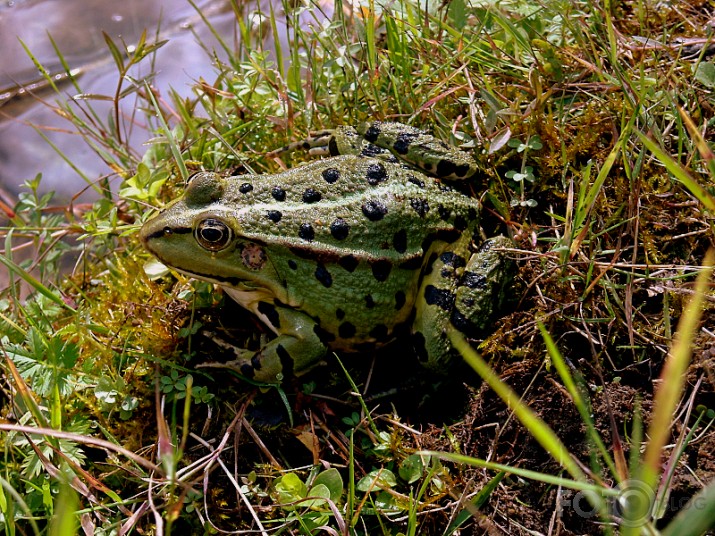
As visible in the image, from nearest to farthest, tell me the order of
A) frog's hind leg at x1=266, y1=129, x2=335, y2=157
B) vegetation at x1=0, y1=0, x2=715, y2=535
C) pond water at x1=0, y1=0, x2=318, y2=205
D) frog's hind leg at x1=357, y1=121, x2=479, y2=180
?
vegetation at x1=0, y1=0, x2=715, y2=535, frog's hind leg at x1=357, y1=121, x2=479, y2=180, frog's hind leg at x1=266, y1=129, x2=335, y2=157, pond water at x1=0, y1=0, x2=318, y2=205

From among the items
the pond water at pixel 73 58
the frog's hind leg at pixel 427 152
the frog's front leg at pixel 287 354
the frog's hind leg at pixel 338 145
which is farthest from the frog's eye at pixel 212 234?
the pond water at pixel 73 58

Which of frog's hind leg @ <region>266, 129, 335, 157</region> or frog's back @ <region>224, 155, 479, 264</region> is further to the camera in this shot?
frog's hind leg @ <region>266, 129, 335, 157</region>

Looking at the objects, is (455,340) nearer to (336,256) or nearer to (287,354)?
(336,256)

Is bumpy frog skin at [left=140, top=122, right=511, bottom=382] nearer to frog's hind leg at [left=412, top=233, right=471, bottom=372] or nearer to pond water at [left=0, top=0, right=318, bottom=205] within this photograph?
frog's hind leg at [left=412, top=233, right=471, bottom=372]

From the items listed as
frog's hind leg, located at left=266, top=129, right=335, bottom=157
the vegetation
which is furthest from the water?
frog's hind leg, located at left=266, top=129, right=335, bottom=157

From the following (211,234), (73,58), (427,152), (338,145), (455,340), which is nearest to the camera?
(455,340)

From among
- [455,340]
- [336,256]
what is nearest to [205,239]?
[336,256]

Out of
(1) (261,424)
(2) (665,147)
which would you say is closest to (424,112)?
(2) (665,147)

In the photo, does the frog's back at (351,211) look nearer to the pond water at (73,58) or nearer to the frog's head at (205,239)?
the frog's head at (205,239)
